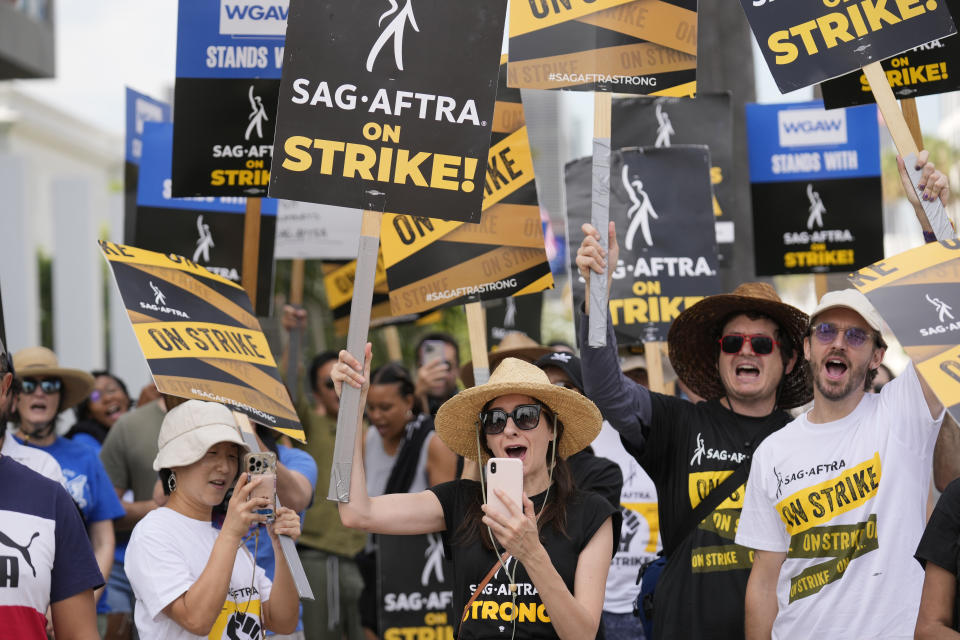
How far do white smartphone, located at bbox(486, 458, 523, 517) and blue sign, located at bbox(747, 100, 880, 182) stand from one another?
15.0 ft

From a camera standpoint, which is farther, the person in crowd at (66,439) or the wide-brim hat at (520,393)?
the person in crowd at (66,439)

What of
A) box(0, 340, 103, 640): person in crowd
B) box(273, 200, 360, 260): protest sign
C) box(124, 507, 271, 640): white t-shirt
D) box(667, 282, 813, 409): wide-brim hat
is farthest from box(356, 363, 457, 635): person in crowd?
box(0, 340, 103, 640): person in crowd

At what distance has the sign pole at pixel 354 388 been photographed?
13.1 feet

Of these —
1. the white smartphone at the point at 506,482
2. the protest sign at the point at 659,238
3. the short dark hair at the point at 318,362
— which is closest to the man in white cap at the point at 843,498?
the white smartphone at the point at 506,482

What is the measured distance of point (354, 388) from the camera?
4.00 metres

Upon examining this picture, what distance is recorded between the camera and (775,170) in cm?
778

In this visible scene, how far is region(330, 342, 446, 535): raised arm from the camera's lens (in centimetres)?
400

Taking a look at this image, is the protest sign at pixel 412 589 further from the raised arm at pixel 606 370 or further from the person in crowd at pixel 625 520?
the raised arm at pixel 606 370

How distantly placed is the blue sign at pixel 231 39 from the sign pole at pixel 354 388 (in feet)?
9.12

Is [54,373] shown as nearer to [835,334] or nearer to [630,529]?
[630,529]

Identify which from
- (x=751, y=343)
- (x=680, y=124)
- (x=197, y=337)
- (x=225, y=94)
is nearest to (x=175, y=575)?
(x=197, y=337)

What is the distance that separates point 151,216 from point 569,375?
303 cm

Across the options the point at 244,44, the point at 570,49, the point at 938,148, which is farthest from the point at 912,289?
the point at 938,148

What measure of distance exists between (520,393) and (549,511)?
1.38 feet
